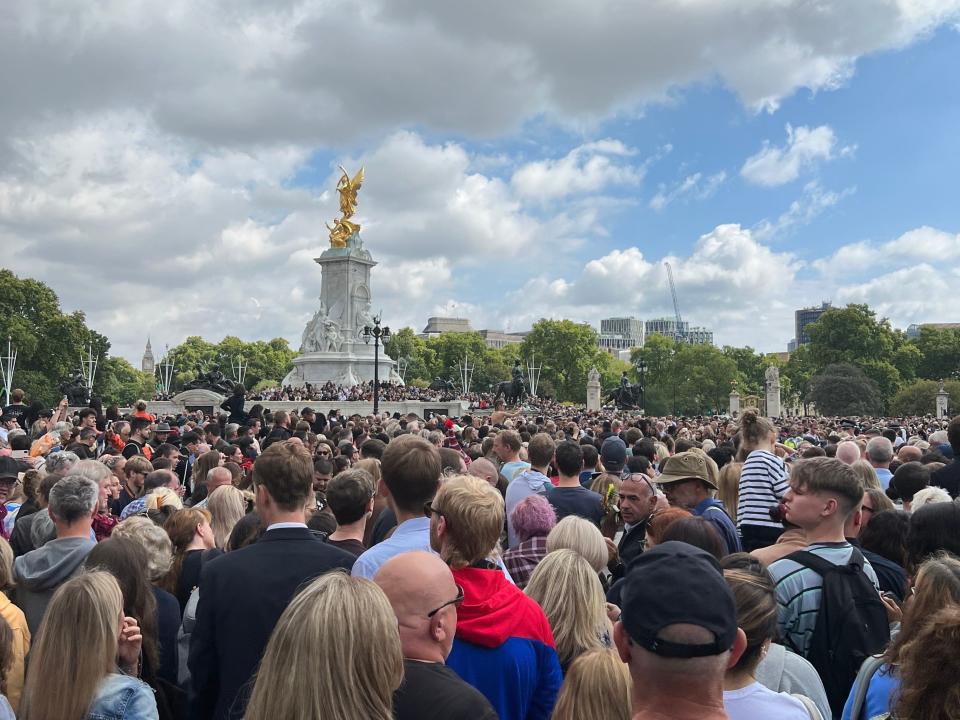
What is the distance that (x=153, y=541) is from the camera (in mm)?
4480

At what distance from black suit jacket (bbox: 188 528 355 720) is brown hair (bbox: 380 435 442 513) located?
1.66ft

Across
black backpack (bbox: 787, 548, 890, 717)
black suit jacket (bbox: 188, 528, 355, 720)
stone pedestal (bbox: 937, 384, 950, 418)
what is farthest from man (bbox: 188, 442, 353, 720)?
stone pedestal (bbox: 937, 384, 950, 418)

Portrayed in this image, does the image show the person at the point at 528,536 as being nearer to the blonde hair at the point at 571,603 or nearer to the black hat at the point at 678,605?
the blonde hair at the point at 571,603

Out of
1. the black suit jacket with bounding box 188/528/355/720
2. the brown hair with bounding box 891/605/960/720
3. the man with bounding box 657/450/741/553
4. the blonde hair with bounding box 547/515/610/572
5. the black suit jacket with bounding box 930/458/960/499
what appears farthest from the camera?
the black suit jacket with bounding box 930/458/960/499

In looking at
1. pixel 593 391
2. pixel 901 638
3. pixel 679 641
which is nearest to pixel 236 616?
pixel 679 641

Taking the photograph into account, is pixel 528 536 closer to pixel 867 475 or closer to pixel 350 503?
pixel 350 503

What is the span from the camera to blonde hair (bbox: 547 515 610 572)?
14.9 feet

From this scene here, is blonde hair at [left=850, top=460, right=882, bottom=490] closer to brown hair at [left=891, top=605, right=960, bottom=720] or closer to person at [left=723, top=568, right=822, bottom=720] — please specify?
person at [left=723, top=568, right=822, bottom=720]

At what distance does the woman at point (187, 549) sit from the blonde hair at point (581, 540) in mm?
1968

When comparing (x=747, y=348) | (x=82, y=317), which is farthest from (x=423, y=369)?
(x=82, y=317)

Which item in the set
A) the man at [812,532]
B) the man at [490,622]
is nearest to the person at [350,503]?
the man at [490,622]

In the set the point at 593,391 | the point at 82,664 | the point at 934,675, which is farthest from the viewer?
the point at 593,391

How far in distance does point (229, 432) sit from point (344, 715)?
11.5 metres

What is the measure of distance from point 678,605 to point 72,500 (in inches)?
144
